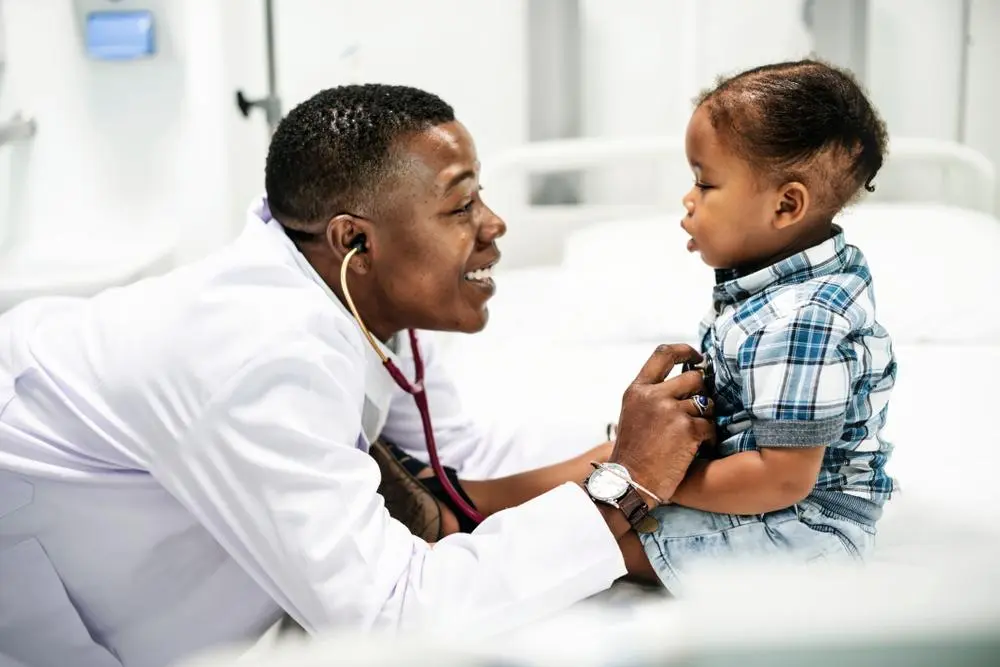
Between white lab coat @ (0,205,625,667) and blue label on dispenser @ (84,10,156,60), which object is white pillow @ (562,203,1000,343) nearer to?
white lab coat @ (0,205,625,667)

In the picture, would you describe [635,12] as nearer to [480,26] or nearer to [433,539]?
[480,26]

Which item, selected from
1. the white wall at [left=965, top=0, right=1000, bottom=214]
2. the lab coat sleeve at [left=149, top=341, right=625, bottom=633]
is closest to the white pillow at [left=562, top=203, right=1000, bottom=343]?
the white wall at [left=965, top=0, right=1000, bottom=214]

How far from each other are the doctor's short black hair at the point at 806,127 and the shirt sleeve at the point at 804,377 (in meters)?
0.17

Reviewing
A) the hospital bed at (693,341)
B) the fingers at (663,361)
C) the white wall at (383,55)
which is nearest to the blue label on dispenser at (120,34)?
the white wall at (383,55)

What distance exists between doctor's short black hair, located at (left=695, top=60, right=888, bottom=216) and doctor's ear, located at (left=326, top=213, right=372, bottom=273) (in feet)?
1.52

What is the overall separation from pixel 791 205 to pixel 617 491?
1.31 feet

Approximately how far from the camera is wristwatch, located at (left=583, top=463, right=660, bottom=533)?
4.17 feet

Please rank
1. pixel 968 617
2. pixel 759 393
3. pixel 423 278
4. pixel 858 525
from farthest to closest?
pixel 423 278 < pixel 858 525 < pixel 759 393 < pixel 968 617

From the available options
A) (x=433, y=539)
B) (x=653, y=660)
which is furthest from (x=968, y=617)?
(x=433, y=539)

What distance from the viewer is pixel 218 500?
46.8 inches

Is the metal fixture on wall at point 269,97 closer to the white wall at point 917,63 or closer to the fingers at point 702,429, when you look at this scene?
the white wall at point 917,63

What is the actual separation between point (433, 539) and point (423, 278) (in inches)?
15.6

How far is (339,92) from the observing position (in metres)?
1.46

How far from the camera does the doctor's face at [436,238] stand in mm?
1404
